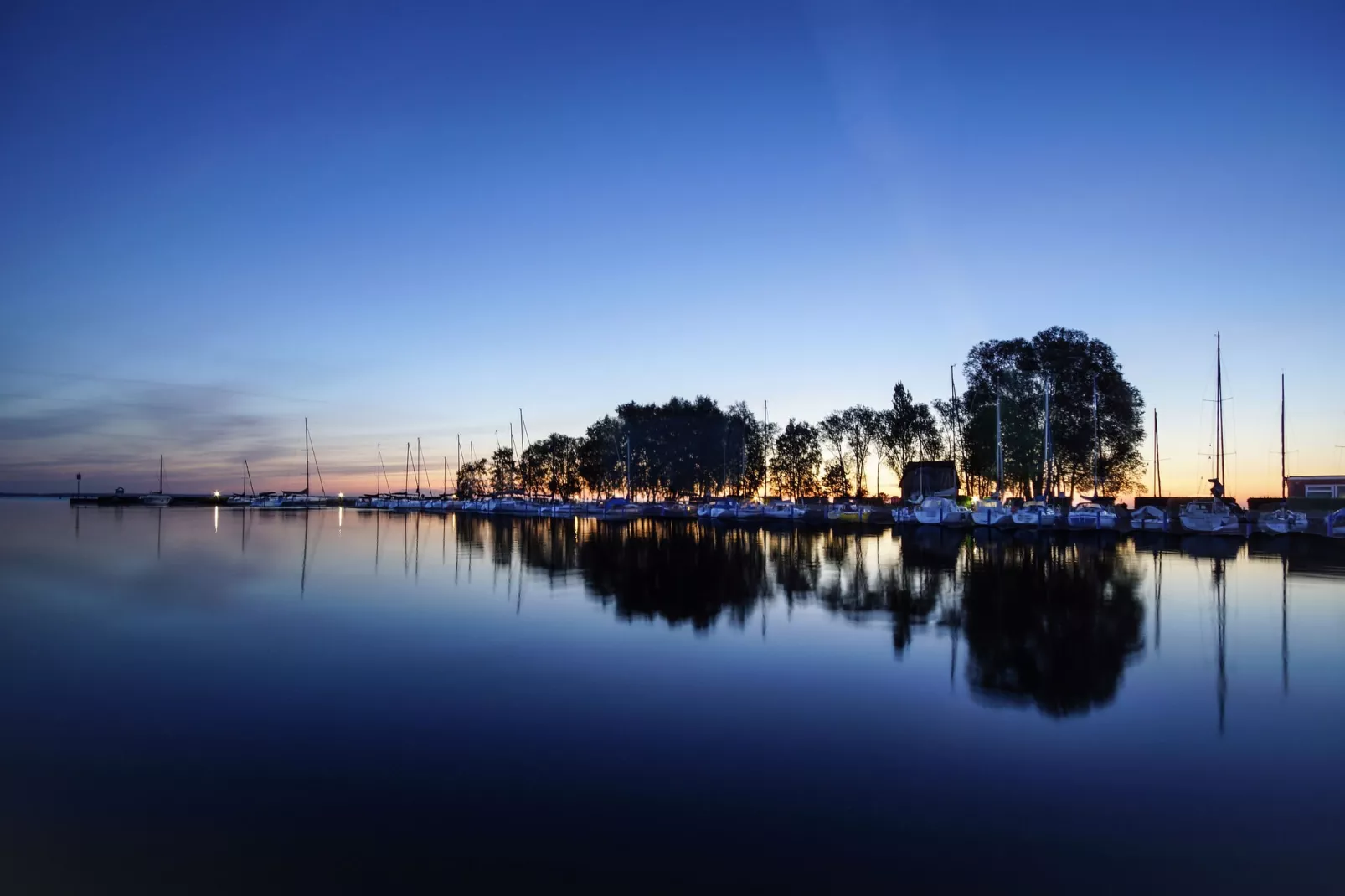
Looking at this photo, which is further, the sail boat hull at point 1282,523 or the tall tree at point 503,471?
the tall tree at point 503,471

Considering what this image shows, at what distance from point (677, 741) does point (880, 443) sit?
9628 cm

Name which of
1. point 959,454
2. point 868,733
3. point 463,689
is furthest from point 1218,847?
point 959,454

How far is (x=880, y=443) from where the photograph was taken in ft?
334

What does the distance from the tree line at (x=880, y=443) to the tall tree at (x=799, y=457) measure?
0.48 feet

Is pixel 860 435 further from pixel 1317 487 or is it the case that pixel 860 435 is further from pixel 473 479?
pixel 473 479

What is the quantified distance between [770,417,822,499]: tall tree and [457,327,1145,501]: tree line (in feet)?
0.48

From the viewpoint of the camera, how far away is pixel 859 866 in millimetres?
6406

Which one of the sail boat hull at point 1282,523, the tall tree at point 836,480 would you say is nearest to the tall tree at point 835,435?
the tall tree at point 836,480

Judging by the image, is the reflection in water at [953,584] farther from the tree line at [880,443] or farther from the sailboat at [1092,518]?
the tree line at [880,443]

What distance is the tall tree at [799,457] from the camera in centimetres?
11112

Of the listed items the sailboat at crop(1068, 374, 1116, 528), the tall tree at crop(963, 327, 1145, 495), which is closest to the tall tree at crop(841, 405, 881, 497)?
the tall tree at crop(963, 327, 1145, 495)

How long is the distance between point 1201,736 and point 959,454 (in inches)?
3266

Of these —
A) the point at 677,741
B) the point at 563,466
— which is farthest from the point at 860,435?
the point at 677,741

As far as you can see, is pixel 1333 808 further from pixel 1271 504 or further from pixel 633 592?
pixel 1271 504
